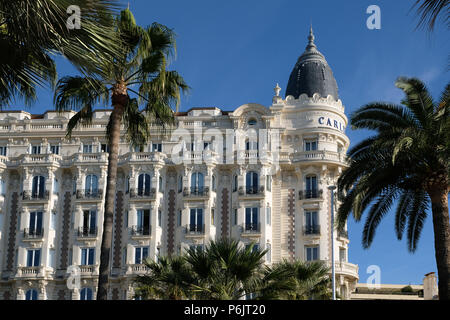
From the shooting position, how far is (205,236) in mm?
60031

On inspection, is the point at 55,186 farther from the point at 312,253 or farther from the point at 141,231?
the point at 312,253

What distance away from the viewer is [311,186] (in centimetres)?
6138

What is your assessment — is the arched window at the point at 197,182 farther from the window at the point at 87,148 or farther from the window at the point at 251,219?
the window at the point at 87,148

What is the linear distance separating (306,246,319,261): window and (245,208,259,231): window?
438 cm

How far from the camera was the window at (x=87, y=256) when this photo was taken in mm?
60625

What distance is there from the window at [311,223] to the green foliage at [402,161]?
30.8 m

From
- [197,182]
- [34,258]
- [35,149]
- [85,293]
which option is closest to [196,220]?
[197,182]

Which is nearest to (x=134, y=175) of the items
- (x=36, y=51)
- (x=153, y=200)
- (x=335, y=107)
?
(x=153, y=200)

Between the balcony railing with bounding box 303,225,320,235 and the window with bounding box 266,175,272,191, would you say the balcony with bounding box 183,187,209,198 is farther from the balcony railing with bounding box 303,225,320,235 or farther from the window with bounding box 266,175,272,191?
the balcony railing with bounding box 303,225,320,235

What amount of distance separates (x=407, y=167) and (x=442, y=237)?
9.47ft

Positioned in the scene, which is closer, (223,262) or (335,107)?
(223,262)

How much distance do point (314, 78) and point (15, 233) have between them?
92.7 ft

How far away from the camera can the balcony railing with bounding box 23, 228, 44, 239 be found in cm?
6116
